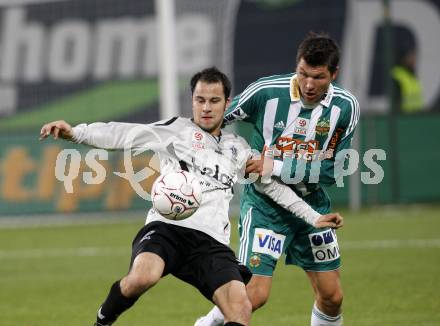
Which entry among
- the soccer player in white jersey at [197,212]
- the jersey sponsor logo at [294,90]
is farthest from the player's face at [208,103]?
the jersey sponsor logo at [294,90]

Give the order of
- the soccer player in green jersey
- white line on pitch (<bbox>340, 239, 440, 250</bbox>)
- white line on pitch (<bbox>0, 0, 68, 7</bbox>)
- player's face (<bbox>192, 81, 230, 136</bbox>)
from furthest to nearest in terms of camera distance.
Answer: white line on pitch (<bbox>0, 0, 68, 7</bbox>), white line on pitch (<bbox>340, 239, 440, 250</bbox>), the soccer player in green jersey, player's face (<bbox>192, 81, 230, 136</bbox>)

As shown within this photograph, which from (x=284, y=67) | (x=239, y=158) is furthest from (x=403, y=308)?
(x=284, y=67)

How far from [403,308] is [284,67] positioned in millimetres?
12920

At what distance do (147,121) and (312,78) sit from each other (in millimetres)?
13779

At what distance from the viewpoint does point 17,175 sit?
18.6 meters

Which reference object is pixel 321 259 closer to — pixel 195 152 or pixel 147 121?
pixel 195 152

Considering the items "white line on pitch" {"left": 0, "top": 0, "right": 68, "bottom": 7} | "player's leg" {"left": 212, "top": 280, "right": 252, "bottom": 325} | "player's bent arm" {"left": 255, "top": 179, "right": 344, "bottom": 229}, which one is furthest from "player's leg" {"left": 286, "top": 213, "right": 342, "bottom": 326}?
"white line on pitch" {"left": 0, "top": 0, "right": 68, "bottom": 7}

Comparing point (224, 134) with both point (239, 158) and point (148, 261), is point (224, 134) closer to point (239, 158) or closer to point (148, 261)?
point (239, 158)

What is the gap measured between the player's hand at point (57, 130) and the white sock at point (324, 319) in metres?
2.29

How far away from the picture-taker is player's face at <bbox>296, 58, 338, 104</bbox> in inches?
264

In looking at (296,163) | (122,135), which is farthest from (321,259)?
(122,135)

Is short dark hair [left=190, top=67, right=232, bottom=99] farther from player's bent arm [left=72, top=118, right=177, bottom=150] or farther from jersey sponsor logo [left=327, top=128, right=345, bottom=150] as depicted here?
jersey sponsor logo [left=327, top=128, right=345, bottom=150]

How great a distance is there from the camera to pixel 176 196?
620cm

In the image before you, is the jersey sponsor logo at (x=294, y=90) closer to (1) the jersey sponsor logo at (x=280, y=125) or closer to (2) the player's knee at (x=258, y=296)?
(1) the jersey sponsor logo at (x=280, y=125)
